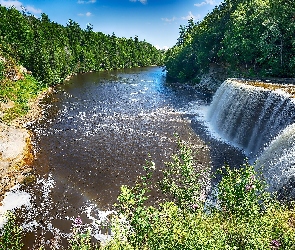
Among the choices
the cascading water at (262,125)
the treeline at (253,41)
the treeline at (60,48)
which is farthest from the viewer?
the treeline at (60,48)

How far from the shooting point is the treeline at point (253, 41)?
31.9m

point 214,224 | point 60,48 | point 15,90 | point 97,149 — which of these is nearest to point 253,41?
point 97,149

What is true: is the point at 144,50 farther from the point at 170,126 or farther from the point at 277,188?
the point at 277,188

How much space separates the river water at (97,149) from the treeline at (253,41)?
6.89 metres

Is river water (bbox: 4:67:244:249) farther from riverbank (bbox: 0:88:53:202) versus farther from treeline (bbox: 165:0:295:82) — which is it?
treeline (bbox: 165:0:295:82)

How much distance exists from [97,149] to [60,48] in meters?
45.8

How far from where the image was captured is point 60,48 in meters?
62.4

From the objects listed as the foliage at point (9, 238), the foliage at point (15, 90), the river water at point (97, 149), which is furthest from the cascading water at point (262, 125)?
the foliage at point (15, 90)

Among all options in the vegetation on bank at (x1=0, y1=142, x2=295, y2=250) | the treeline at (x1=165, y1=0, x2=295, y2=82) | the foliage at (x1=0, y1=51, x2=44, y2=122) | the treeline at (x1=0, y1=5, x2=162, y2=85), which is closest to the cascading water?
the vegetation on bank at (x1=0, y1=142, x2=295, y2=250)

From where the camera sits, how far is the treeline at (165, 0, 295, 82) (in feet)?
105

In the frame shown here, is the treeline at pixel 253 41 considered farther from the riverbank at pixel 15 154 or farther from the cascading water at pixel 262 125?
the riverbank at pixel 15 154

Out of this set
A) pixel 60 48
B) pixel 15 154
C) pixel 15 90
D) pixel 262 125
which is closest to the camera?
pixel 15 154

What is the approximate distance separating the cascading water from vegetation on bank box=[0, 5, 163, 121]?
2079 cm

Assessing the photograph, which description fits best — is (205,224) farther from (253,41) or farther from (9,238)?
(253,41)
